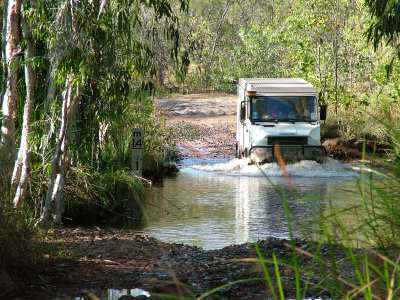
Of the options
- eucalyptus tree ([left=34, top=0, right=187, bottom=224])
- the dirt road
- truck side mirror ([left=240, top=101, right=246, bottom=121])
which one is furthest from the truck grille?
eucalyptus tree ([left=34, top=0, right=187, bottom=224])

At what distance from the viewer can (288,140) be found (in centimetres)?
2209

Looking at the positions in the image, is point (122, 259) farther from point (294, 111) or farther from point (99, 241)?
point (294, 111)

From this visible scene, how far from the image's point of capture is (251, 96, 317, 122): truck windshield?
2197cm

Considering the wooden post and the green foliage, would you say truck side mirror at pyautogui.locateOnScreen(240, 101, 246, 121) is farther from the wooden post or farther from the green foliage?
the green foliage

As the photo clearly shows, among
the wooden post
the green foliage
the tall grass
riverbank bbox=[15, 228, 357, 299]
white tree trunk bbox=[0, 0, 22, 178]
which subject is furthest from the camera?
the wooden post

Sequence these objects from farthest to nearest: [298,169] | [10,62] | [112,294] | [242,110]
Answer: [298,169]
[242,110]
[10,62]
[112,294]

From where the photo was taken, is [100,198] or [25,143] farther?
[100,198]

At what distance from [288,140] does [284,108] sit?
81 centimetres

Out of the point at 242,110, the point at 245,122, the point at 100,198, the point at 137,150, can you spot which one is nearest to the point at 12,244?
the point at 100,198

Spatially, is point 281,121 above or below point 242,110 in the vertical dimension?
below

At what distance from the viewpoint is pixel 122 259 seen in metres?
9.43

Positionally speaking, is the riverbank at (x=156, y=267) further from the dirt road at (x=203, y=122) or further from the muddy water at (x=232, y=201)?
the dirt road at (x=203, y=122)

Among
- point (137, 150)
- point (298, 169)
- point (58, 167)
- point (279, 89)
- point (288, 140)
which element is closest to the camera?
point (58, 167)

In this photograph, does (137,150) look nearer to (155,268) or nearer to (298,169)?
(298,169)
